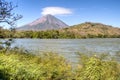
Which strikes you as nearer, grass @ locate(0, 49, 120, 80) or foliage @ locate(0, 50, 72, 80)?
foliage @ locate(0, 50, 72, 80)

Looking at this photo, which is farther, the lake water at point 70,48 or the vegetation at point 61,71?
the lake water at point 70,48

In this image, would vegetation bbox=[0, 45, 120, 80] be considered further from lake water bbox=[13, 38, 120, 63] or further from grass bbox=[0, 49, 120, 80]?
lake water bbox=[13, 38, 120, 63]

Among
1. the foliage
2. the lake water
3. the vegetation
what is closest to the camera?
the foliage

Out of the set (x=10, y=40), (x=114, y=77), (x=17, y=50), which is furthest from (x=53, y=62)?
(x=10, y=40)

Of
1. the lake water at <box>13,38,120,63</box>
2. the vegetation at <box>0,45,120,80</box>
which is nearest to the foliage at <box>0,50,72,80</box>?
the vegetation at <box>0,45,120,80</box>

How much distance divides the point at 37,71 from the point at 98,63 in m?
2.50

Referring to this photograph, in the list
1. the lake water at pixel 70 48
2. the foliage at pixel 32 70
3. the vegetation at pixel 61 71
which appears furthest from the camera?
the lake water at pixel 70 48

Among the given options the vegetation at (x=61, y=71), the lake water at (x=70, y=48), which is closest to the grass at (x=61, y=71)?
the vegetation at (x=61, y=71)

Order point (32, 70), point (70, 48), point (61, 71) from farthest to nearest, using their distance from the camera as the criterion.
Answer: point (70, 48) → point (61, 71) → point (32, 70)

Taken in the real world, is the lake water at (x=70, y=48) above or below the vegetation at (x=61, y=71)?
below

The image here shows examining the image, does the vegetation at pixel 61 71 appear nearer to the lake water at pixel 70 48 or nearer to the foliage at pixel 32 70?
the foliage at pixel 32 70

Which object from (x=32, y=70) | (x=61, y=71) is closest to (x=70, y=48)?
(x=61, y=71)

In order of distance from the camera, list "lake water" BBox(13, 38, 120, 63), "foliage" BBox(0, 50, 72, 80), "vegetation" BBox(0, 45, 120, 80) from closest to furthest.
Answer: "foliage" BBox(0, 50, 72, 80), "vegetation" BBox(0, 45, 120, 80), "lake water" BBox(13, 38, 120, 63)

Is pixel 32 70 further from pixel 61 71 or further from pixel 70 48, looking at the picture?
pixel 70 48
